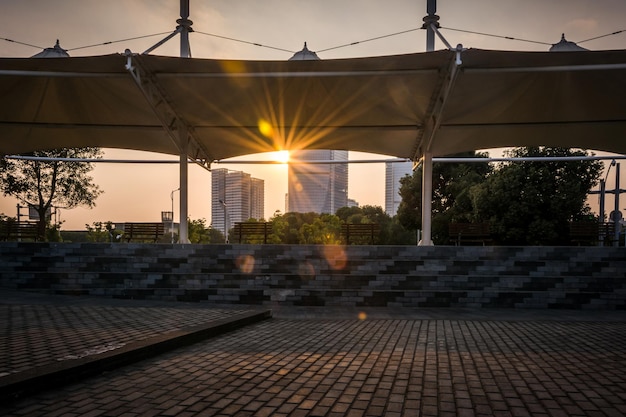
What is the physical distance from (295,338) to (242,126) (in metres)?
12.9

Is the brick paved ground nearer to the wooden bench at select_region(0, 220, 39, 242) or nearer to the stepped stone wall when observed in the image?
the stepped stone wall

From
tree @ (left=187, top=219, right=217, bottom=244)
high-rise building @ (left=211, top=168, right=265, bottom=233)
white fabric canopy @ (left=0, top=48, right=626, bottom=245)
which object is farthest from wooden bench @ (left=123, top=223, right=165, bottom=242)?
high-rise building @ (left=211, top=168, right=265, bottom=233)

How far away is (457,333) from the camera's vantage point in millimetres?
8070

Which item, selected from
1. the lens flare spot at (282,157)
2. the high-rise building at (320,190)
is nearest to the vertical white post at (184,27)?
the lens flare spot at (282,157)

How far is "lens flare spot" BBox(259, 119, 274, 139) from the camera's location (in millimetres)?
18484

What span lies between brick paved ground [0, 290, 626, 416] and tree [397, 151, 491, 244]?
104 ft

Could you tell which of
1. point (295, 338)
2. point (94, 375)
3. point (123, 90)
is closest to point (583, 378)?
point (295, 338)

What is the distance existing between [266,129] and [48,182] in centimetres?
2100

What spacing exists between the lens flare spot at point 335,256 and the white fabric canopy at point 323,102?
16.5 ft

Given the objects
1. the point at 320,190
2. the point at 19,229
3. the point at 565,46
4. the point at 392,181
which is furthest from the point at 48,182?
the point at 392,181

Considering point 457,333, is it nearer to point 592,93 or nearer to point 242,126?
point 592,93

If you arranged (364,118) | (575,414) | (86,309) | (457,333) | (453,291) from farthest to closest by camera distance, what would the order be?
1. (364,118)
2. (453,291)
3. (86,309)
4. (457,333)
5. (575,414)

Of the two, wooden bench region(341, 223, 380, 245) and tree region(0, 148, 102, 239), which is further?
tree region(0, 148, 102, 239)

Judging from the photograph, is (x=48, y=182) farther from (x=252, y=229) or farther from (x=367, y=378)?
(x=367, y=378)
